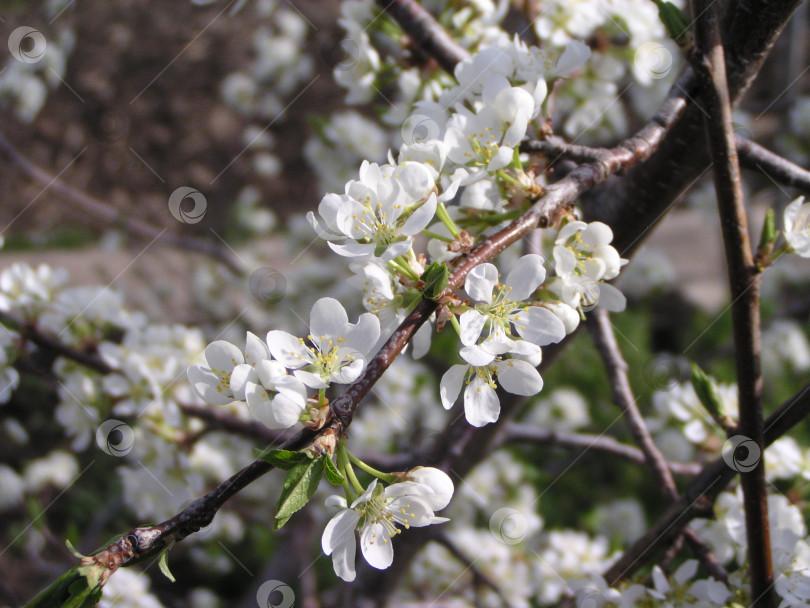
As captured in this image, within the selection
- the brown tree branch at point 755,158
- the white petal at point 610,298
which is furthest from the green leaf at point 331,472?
the brown tree branch at point 755,158

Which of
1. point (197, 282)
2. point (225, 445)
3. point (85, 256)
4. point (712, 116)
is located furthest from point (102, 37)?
point (712, 116)

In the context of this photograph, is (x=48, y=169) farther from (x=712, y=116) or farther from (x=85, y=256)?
(x=712, y=116)

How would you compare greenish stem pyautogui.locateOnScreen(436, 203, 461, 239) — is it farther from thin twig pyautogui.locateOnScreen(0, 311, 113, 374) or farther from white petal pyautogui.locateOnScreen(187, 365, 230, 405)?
thin twig pyautogui.locateOnScreen(0, 311, 113, 374)

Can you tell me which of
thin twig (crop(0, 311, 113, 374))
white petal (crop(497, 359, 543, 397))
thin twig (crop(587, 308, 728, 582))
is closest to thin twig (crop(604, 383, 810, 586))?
thin twig (crop(587, 308, 728, 582))

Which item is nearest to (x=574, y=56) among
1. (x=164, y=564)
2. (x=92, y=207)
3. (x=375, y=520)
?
(x=375, y=520)

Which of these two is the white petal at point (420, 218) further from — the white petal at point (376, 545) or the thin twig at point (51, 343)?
the thin twig at point (51, 343)
